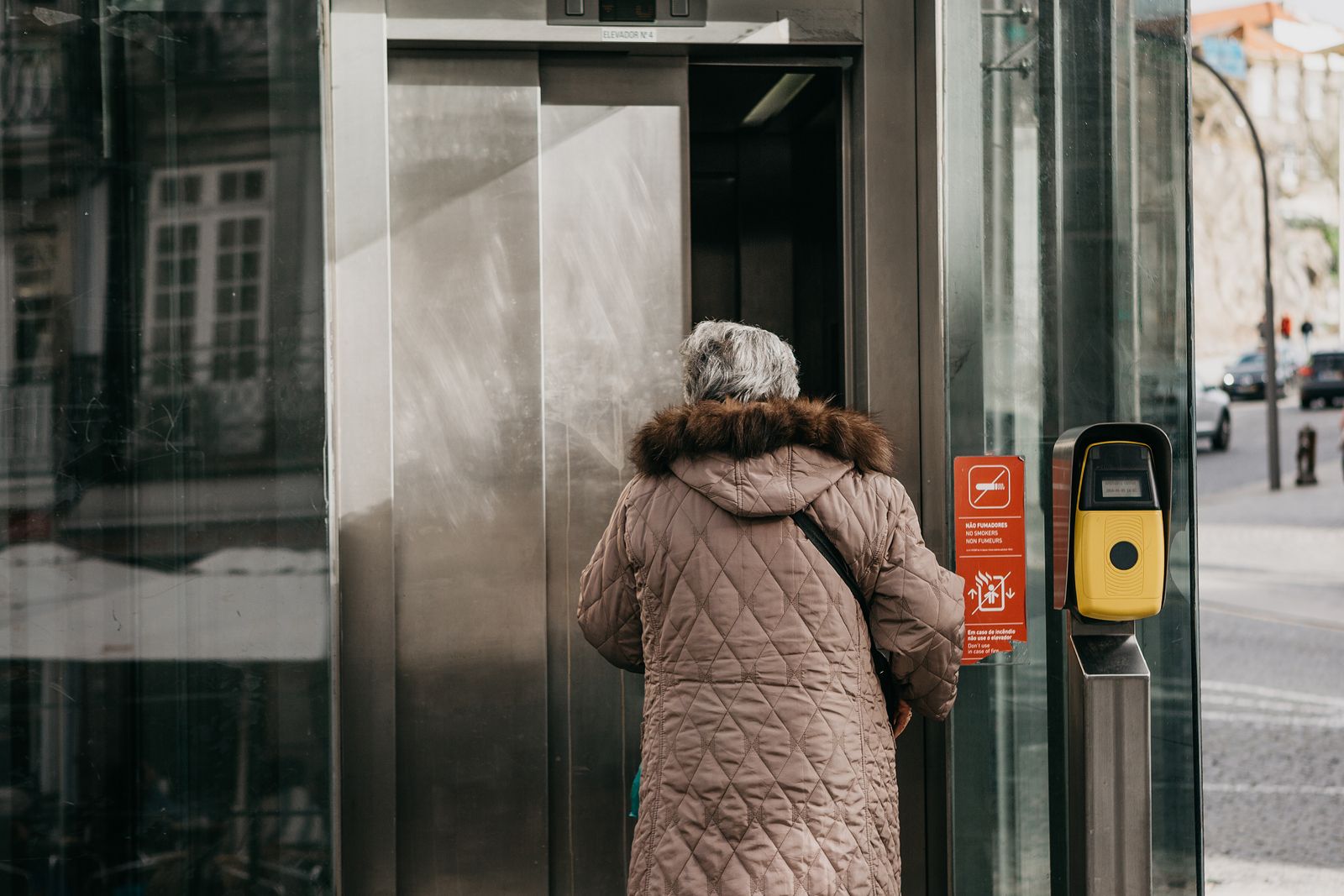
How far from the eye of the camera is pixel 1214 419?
26328 mm

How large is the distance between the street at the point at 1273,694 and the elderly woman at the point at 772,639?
3556 mm

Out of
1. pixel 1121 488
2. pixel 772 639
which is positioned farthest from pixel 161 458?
pixel 1121 488

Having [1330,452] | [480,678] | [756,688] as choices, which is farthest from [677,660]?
[1330,452]

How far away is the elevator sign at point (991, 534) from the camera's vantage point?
3434 millimetres

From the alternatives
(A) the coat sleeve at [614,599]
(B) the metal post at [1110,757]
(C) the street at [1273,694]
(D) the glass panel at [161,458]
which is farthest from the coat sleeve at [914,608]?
(C) the street at [1273,694]

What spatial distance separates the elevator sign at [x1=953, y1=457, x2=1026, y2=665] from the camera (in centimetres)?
343

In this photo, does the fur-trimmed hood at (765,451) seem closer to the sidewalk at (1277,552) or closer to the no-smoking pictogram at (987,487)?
the no-smoking pictogram at (987,487)

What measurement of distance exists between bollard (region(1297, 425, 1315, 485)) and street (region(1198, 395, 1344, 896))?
1.01 meters

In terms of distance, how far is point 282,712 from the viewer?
10.8 feet

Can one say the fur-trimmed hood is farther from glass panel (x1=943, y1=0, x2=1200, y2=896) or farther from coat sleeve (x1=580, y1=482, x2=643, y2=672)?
glass panel (x1=943, y1=0, x2=1200, y2=896)

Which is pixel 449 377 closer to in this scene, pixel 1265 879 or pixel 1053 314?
pixel 1053 314

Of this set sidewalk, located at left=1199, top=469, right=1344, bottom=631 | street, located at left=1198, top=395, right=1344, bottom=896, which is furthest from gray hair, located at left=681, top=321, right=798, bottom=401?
sidewalk, located at left=1199, top=469, right=1344, bottom=631

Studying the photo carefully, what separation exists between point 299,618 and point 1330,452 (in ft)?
97.0

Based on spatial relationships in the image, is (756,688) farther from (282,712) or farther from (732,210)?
(732,210)
